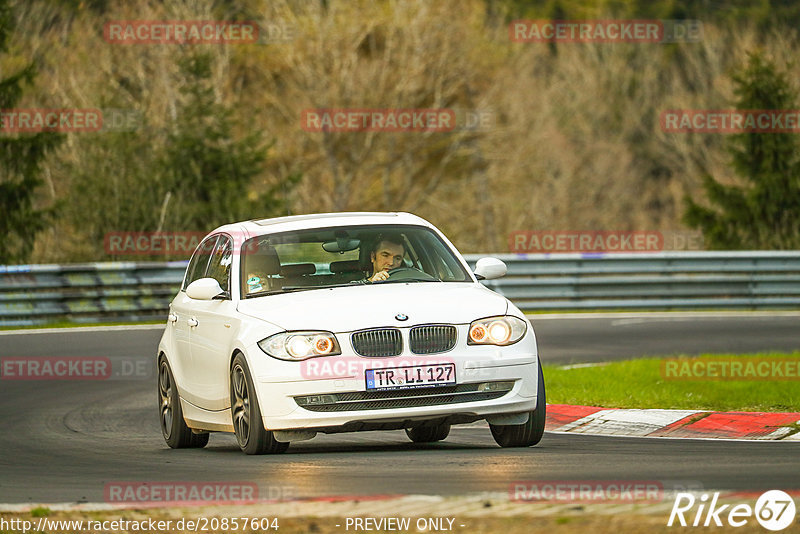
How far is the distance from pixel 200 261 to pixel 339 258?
1.63 metres

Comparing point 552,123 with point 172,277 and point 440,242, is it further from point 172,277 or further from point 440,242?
point 440,242

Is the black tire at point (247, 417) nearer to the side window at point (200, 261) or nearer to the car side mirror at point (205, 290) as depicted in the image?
the car side mirror at point (205, 290)

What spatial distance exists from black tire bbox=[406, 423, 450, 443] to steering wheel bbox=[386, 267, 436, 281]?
1244mm

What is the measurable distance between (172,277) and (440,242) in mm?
14347

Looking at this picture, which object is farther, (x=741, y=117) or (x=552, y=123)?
(x=552, y=123)

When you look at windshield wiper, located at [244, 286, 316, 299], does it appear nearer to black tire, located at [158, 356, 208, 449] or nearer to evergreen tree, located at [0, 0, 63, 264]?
black tire, located at [158, 356, 208, 449]

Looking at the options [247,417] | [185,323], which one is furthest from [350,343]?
[185,323]

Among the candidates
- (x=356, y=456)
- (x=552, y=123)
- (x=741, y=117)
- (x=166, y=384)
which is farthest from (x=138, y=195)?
(x=552, y=123)

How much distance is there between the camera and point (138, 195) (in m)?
28.2

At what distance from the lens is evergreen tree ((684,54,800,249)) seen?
32.4 metres

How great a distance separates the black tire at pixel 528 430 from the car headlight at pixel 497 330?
0.28m

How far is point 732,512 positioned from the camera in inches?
252

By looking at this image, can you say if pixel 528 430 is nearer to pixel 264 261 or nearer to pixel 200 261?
pixel 264 261

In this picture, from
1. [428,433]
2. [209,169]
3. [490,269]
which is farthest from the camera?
[209,169]
